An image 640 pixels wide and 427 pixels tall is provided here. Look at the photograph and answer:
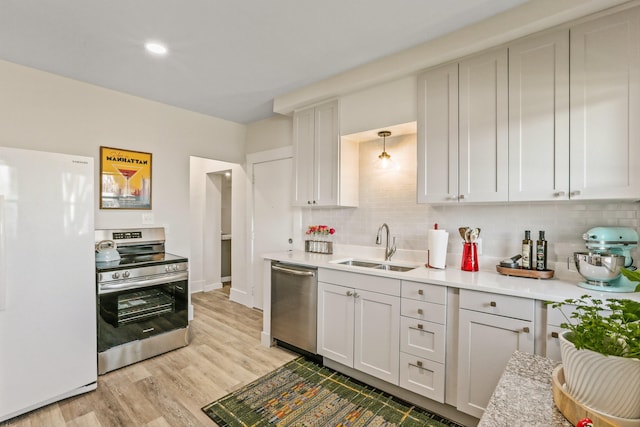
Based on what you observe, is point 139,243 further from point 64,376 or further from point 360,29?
point 360,29

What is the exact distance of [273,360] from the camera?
2859 mm

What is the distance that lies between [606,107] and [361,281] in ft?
6.16

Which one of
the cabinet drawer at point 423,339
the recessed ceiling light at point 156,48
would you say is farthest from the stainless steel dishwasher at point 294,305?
the recessed ceiling light at point 156,48

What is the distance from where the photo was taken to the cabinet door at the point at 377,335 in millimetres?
2258

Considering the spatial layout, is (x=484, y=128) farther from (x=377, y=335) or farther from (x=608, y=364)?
(x=608, y=364)

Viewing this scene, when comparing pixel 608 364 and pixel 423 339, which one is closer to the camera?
pixel 608 364

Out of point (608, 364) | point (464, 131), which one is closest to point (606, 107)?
point (464, 131)

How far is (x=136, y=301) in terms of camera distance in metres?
2.78

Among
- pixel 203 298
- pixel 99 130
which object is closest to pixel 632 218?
pixel 99 130

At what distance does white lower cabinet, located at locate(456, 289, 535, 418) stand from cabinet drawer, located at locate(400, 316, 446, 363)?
4.9 inches

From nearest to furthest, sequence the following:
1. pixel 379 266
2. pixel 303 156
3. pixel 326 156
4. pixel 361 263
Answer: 1. pixel 379 266
2. pixel 361 263
3. pixel 326 156
4. pixel 303 156

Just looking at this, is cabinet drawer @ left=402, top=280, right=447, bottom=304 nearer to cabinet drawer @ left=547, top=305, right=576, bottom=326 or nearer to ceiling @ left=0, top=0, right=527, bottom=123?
cabinet drawer @ left=547, top=305, right=576, bottom=326

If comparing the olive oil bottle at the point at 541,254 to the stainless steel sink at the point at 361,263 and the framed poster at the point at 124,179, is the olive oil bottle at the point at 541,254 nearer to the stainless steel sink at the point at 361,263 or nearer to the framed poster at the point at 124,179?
the stainless steel sink at the point at 361,263

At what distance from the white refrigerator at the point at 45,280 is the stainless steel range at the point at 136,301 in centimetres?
19
